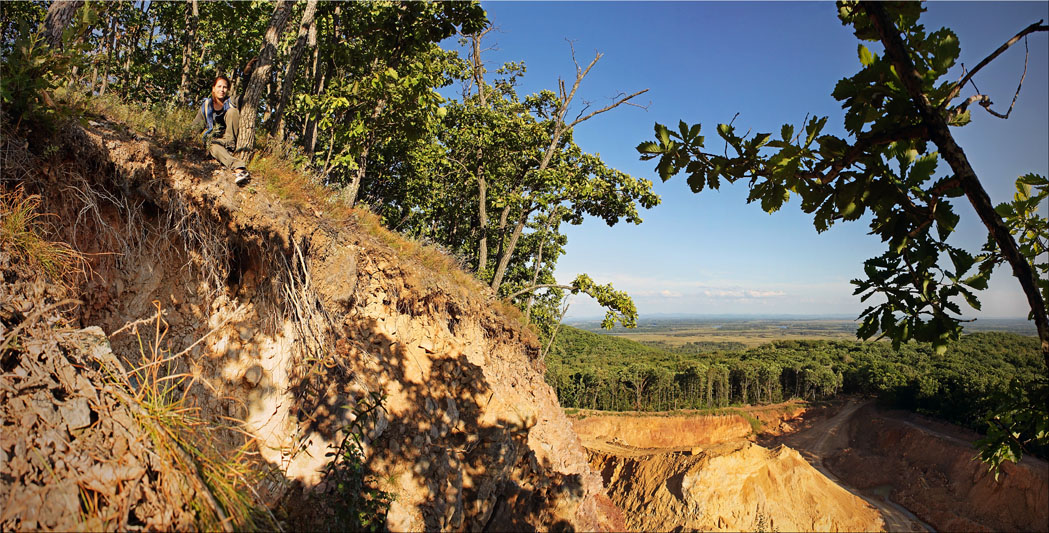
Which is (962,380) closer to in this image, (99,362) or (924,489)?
(924,489)

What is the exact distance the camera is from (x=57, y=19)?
16.7 feet

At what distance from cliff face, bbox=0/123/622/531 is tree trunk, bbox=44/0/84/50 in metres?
1.37

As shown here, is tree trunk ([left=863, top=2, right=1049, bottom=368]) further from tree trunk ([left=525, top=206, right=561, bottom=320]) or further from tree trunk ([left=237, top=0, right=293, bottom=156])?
tree trunk ([left=525, top=206, right=561, bottom=320])

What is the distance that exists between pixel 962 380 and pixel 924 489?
1739cm

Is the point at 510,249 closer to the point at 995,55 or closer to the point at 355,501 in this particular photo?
the point at 355,501

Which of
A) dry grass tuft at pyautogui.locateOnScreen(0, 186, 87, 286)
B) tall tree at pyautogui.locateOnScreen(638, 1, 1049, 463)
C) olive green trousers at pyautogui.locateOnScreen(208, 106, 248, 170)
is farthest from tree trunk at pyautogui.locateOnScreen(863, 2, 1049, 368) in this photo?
olive green trousers at pyautogui.locateOnScreen(208, 106, 248, 170)

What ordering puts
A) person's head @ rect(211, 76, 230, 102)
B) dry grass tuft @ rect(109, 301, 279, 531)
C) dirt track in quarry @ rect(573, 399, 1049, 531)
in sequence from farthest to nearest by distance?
dirt track in quarry @ rect(573, 399, 1049, 531) → person's head @ rect(211, 76, 230, 102) → dry grass tuft @ rect(109, 301, 279, 531)

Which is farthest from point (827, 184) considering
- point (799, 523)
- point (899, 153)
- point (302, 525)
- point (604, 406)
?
point (604, 406)

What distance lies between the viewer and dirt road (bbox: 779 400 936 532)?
19641 mm

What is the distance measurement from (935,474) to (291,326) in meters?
35.5

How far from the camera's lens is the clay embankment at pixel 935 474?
2148 cm

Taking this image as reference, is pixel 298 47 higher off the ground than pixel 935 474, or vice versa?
pixel 298 47

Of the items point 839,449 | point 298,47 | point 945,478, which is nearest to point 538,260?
point 298,47

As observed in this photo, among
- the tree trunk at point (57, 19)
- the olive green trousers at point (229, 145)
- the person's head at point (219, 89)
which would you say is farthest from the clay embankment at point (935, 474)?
the tree trunk at point (57, 19)
